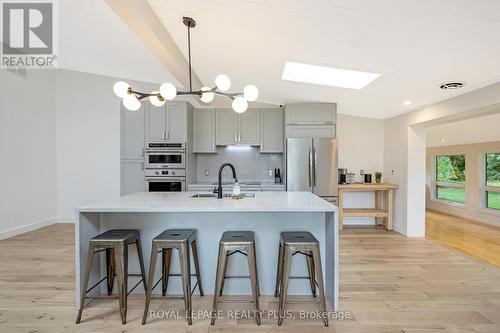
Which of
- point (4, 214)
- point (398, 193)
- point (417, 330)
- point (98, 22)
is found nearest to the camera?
point (417, 330)

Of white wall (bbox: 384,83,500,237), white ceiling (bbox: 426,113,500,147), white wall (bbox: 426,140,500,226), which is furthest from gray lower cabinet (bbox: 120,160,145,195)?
white wall (bbox: 426,140,500,226)

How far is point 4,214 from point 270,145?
15.0ft

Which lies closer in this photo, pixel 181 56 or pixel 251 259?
pixel 251 259

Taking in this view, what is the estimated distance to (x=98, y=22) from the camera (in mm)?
2953

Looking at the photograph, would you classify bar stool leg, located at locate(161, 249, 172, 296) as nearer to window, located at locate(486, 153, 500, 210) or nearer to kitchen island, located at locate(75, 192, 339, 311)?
kitchen island, located at locate(75, 192, 339, 311)

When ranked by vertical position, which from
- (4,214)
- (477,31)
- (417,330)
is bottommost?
(417,330)

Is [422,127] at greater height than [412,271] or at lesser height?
greater

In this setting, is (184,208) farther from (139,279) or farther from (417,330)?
(417,330)

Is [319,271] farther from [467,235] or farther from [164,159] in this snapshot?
[467,235]

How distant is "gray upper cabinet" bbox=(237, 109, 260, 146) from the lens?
5035 millimetres

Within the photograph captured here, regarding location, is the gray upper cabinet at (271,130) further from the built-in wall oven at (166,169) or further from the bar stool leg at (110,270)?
the bar stool leg at (110,270)

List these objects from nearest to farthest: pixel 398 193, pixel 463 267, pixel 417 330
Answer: pixel 417 330 → pixel 463 267 → pixel 398 193

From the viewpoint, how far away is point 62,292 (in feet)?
8.41

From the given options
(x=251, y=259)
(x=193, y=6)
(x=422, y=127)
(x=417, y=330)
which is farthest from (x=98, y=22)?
(x=422, y=127)
